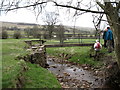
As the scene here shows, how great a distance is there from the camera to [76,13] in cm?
848

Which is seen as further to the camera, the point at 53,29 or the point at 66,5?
the point at 53,29

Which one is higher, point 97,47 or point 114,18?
point 114,18

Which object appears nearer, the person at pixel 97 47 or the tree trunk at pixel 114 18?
the tree trunk at pixel 114 18

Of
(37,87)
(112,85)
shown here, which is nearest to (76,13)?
(37,87)

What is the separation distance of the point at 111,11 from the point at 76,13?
160cm

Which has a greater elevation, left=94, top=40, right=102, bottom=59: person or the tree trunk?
the tree trunk

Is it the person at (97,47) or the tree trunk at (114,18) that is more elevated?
the tree trunk at (114,18)

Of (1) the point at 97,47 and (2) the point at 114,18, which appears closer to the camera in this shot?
(2) the point at 114,18

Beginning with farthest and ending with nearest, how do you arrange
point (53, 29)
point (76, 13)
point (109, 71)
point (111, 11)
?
point (53, 29)
point (109, 71)
point (76, 13)
point (111, 11)

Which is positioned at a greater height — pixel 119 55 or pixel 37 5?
pixel 37 5

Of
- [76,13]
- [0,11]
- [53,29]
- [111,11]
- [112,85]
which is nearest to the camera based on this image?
[0,11]

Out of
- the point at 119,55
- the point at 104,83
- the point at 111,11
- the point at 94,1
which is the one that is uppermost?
the point at 94,1

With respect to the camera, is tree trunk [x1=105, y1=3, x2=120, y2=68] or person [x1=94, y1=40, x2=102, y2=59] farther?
person [x1=94, y1=40, x2=102, y2=59]

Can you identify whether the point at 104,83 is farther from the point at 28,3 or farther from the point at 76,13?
the point at 28,3
